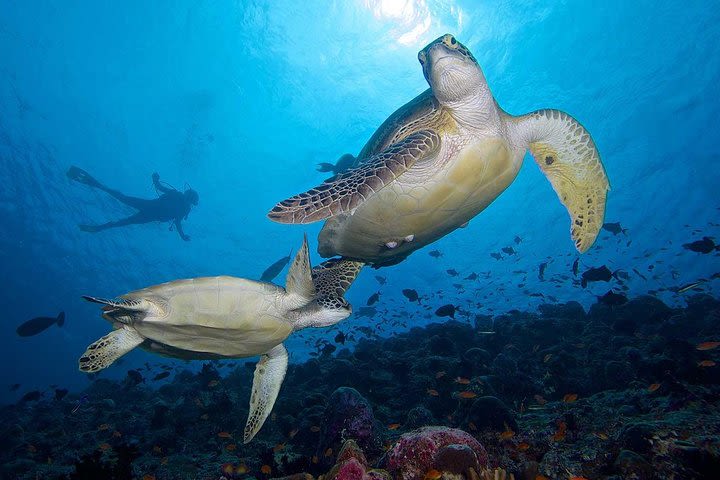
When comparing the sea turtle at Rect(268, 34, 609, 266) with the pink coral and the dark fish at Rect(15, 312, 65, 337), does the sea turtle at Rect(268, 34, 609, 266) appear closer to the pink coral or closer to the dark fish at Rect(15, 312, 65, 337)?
the pink coral

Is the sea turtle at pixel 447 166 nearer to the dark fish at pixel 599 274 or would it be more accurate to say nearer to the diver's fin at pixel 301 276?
the diver's fin at pixel 301 276

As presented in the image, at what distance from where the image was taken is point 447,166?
13.2 feet

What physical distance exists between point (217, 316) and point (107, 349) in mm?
1712

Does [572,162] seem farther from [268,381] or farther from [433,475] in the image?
[268,381]

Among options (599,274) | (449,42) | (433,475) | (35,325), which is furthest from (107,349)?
(599,274)

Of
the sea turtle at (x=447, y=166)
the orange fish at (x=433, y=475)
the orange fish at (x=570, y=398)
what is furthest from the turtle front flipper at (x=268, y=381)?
the orange fish at (x=570, y=398)

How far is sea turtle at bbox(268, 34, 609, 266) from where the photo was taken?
3441mm

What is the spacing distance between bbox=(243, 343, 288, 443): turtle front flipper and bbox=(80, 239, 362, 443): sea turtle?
0.02 meters

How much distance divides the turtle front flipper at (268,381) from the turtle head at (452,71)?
4.35 metres

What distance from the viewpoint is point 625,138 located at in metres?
24.5

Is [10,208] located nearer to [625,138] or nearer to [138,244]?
[138,244]

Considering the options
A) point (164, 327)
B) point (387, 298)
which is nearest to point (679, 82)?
point (164, 327)

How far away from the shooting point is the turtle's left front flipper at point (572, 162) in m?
4.57

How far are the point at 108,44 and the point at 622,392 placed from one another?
33723 millimetres
